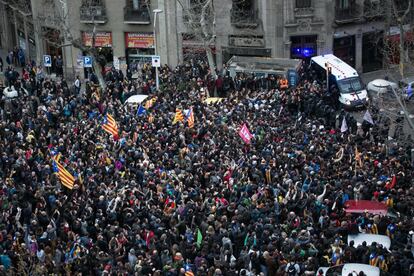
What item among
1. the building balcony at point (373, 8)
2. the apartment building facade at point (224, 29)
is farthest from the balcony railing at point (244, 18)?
the building balcony at point (373, 8)

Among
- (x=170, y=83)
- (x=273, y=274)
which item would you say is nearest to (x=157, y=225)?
(x=273, y=274)

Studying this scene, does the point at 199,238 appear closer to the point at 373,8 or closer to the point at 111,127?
the point at 111,127

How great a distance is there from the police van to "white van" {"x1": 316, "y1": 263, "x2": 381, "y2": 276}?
20719mm

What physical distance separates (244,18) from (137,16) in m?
7.39

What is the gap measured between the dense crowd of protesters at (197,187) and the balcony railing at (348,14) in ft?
34.2

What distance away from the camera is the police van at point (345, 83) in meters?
45.2

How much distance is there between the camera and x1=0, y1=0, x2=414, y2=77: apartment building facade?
171ft

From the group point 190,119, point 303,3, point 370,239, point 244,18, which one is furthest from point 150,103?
point 370,239

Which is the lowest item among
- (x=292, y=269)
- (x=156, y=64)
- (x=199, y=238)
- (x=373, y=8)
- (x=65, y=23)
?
(x=292, y=269)

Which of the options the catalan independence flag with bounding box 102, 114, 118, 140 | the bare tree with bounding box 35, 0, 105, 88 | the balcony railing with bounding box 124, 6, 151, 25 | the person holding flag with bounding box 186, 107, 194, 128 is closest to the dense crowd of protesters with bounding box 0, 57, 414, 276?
the catalan independence flag with bounding box 102, 114, 118, 140

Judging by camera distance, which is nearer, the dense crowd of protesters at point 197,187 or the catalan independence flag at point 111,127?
the dense crowd of protesters at point 197,187

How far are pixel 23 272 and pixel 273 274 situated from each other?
7.52 metres

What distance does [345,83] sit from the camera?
1805 inches

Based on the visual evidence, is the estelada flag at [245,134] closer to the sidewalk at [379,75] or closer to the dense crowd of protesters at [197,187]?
the dense crowd of protesters at [197,187]
